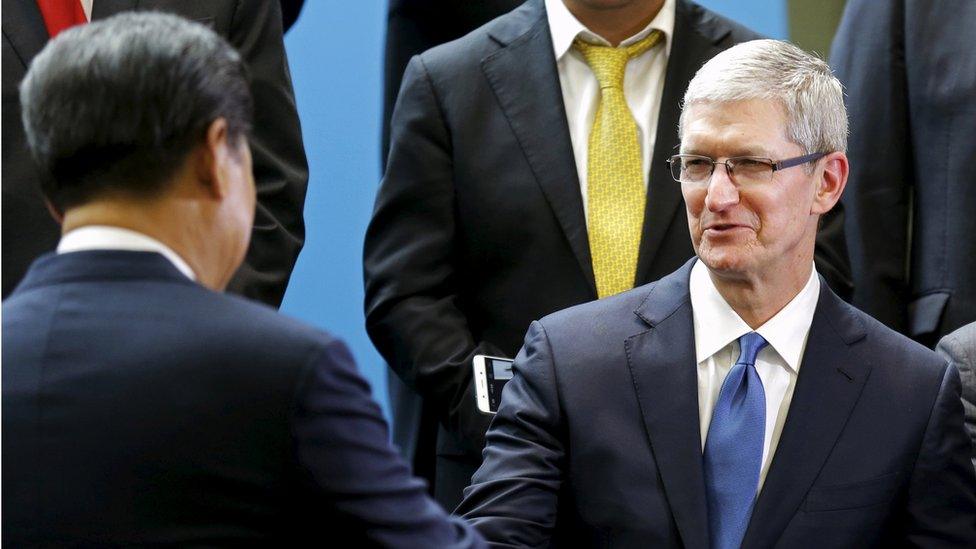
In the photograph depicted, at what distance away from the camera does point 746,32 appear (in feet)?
10.2

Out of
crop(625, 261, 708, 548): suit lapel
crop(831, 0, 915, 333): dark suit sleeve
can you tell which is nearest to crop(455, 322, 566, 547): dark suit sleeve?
crop(625, 261, 708, 548): suit lapel

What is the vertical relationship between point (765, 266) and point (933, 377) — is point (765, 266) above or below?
above

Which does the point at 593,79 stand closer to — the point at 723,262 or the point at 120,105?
the point at 723,262

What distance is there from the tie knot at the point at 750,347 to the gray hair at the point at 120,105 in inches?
40.7

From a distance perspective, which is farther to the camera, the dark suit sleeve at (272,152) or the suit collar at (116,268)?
the dark suit sleeve at (272,152)

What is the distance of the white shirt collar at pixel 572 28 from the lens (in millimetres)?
3012

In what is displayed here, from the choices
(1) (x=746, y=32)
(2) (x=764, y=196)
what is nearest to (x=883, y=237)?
(1) (x=746, y=32)

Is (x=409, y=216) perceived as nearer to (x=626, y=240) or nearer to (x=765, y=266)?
(x=626, y=240)

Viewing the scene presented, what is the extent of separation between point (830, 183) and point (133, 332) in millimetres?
1352

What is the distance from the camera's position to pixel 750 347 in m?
2.38

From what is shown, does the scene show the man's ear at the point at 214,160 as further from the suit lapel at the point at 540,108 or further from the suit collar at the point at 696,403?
the suit lapel at the point at 540,108

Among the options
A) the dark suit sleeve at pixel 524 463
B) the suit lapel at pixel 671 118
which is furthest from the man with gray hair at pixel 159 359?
the suit lapel at pixel 671 118

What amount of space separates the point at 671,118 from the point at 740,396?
0.79 metres

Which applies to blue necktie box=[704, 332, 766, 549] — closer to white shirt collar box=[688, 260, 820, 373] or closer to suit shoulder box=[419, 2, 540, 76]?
white shirt collar box=[688, 260, 820, 373]
